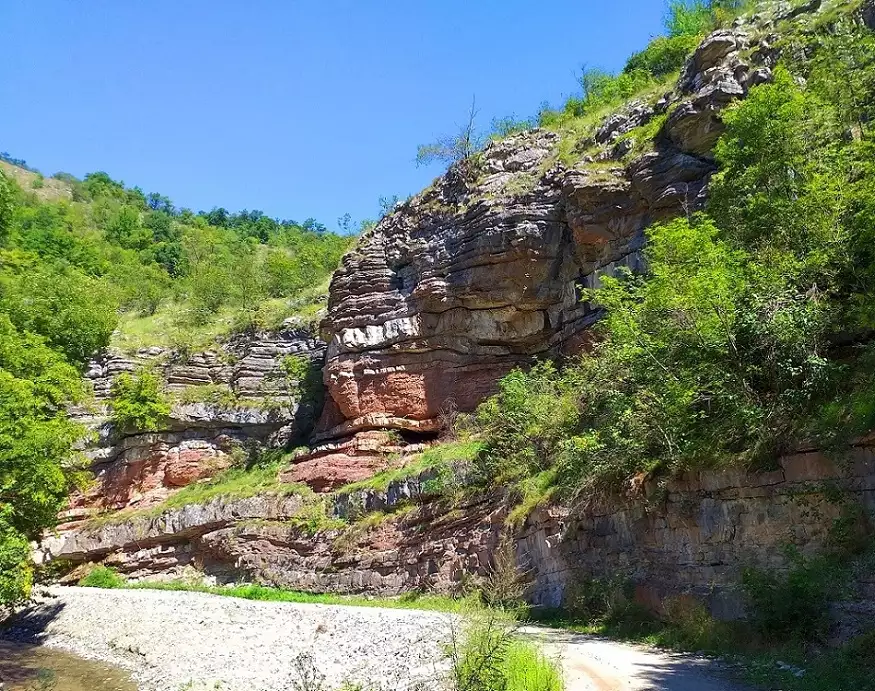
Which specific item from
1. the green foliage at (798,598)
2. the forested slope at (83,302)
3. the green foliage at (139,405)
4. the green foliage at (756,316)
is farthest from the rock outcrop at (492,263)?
the green foliage at (798,598)

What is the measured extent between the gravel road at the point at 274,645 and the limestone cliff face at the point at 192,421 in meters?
6.83

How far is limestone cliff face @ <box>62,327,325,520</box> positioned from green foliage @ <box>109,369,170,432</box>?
1.43 ft

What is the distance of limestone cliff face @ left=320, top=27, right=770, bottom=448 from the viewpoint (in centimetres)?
2331

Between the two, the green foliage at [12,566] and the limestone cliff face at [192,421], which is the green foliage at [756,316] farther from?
the limestone cliff face at [192,421]

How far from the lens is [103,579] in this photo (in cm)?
2695

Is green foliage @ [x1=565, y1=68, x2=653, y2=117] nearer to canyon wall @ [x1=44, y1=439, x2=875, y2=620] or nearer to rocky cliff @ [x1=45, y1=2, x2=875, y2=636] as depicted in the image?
rocky cliff @ [x1=45, y1=2, x2=875, y2=636]

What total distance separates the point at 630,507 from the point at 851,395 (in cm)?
506

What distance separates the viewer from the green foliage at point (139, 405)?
30.5m

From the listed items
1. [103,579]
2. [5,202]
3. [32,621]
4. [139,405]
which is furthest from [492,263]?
[32,621]

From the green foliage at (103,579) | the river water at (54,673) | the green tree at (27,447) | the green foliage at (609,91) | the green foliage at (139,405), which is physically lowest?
the river water at (54,673)

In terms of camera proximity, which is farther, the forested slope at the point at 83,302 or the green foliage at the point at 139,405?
the green foliage at the point at 139,405

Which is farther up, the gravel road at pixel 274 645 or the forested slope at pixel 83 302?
the forested slope at pixel 83 302

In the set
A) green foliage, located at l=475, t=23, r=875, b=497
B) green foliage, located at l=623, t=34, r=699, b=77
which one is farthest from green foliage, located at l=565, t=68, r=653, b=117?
green foliage, located at l=475, t=23, r=875, b=497

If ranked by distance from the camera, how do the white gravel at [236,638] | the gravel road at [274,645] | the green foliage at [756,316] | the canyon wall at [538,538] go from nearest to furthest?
the gravel road at [274,645] < the canyon wall at [538,538] < the green foliage at [756,316] < the white gravel at [236,638]
